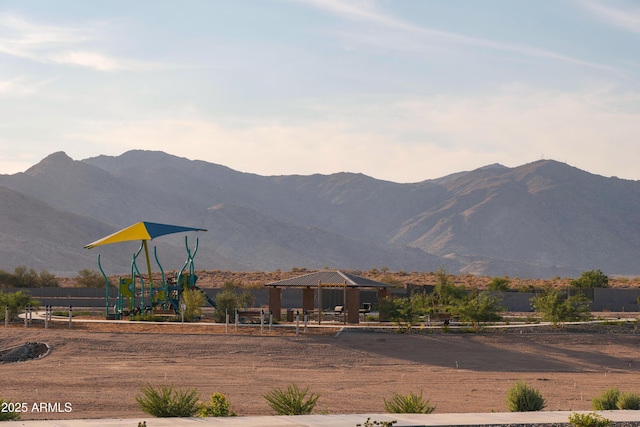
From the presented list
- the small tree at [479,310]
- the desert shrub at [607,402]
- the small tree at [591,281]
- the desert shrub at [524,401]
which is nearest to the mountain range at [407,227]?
the small tree at [591,281]

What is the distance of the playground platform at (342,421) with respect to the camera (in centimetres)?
1340

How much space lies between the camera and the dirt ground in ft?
68.9

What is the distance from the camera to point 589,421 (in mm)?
13906

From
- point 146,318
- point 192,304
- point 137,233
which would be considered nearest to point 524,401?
point 192,304

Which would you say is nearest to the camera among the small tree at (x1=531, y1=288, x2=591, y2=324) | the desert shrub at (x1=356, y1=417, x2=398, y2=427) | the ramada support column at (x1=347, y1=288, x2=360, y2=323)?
the desert shrub at (x1=356, y1=417, x2=398, y2=427)

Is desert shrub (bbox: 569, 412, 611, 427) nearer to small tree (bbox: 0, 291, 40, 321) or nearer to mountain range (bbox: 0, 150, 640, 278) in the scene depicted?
small tree (bbox: 0, 291, 40, 321)

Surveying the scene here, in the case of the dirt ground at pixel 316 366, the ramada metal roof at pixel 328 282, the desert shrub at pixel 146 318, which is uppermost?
the ramada metal roof at pixel 328 282

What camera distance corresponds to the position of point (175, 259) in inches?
5492

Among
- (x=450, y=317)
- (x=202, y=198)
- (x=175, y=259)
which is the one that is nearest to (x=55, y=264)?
(x=175, y=259)

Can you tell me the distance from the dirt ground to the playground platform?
3.75 meters

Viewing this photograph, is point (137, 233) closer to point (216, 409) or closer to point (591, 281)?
point (216, 409)

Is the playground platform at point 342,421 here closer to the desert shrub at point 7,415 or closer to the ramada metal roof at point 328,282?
the desert shrub at point 7,415

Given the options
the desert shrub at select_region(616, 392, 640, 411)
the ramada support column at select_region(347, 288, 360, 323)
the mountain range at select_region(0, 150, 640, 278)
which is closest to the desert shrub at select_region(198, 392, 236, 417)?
the desert shrub at select_region(616, 392, 640, 411)

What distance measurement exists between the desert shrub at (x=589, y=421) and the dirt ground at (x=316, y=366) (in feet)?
16.7
